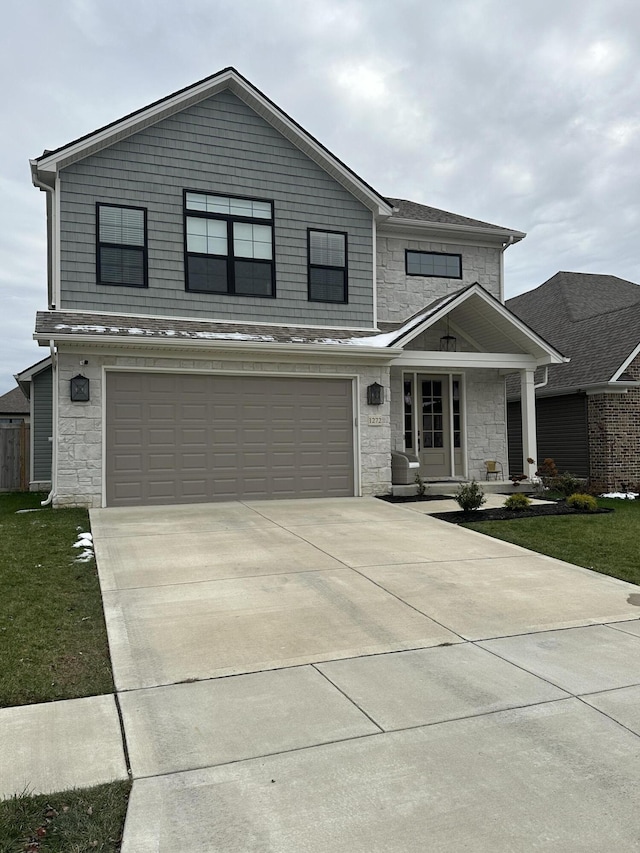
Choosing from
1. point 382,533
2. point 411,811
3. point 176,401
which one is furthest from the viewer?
point 176,401

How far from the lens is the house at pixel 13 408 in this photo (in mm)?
37438

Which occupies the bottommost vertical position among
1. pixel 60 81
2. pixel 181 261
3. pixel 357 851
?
pixel 357 851

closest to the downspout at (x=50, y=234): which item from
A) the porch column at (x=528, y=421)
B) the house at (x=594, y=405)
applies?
the porch column at (x=528, y=421)

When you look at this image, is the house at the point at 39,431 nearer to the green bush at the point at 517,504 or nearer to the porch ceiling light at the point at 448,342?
the porch ceiling light at the point at 448,342

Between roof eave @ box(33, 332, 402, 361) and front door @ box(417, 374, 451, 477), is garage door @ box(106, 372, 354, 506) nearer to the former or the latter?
roof eave @ box(33, 332, 402, 361)

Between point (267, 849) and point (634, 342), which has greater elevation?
point (634, 342)

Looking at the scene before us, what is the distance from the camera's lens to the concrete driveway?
2.68 m

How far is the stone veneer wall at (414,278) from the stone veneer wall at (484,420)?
2.07 meters

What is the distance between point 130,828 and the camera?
2.62 metres

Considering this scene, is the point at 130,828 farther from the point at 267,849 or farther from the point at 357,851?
the point at 357,851

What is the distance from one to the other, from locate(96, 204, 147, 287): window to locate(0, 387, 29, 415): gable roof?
94.3 ft

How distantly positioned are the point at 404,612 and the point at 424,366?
8.46 meters

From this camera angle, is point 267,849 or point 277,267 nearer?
point 267,849

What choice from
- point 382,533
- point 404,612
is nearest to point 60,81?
point 382,533
